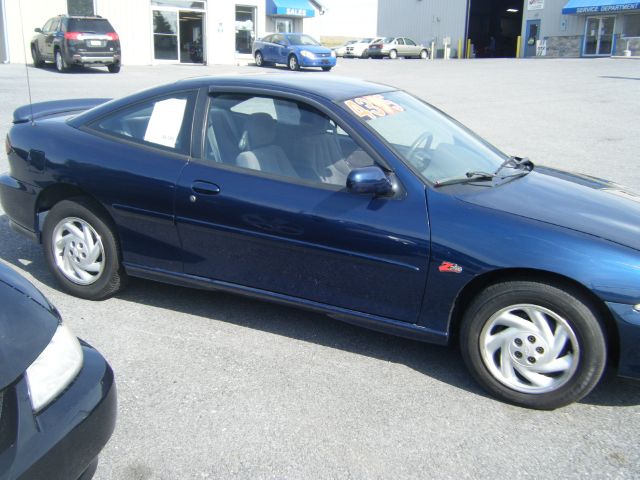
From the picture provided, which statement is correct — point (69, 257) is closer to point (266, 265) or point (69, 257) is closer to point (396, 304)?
point (266, 265)

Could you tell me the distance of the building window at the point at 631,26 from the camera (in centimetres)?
3709

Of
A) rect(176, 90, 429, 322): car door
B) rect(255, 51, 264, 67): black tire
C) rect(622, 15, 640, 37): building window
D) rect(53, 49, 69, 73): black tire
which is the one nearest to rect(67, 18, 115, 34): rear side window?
rect(53, 49, 69, 73): black tire

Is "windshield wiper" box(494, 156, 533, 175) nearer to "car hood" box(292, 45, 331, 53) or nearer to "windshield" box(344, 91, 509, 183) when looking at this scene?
"windshield" box(344, 91, 509, 183)

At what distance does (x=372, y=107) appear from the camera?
3.85 m

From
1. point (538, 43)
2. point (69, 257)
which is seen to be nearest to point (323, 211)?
point (69, 257)

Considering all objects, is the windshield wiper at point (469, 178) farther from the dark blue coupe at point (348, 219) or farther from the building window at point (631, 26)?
the building window at point (631, 26)

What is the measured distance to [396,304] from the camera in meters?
3.41

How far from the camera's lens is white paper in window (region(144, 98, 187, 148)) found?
3.99 metres

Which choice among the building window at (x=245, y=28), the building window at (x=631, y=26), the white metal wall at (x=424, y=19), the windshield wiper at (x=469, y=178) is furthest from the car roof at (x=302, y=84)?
the white metal wall at (x=424, y=19)

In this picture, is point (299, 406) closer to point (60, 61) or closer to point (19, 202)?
point (19, 202)

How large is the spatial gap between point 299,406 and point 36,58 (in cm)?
2458

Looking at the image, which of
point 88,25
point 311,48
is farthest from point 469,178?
point 311,48

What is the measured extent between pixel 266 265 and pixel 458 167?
129cm

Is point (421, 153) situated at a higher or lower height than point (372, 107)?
lower
